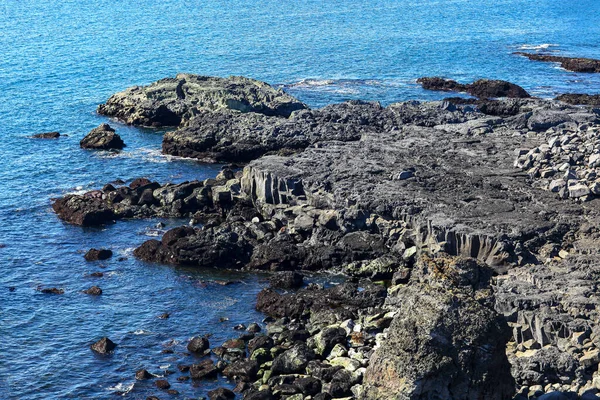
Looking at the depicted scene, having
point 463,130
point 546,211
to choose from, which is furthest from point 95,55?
point 546,211

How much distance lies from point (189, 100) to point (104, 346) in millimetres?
50730

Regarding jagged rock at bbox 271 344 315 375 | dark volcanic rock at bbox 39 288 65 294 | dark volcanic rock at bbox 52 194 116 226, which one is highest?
dark volcanic rock at bbox 52 194 116 226

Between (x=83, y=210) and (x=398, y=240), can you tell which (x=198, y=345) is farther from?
(x=83, y=210)

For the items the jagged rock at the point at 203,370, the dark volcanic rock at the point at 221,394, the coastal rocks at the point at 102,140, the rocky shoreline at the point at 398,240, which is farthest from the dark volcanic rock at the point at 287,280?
the coastal rocks at the point at 102,140

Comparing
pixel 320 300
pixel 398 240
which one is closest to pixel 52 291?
pixel 320 300

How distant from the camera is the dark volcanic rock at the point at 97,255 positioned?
198ft

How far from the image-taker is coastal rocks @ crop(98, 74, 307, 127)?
9131cm

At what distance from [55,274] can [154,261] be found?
669cm

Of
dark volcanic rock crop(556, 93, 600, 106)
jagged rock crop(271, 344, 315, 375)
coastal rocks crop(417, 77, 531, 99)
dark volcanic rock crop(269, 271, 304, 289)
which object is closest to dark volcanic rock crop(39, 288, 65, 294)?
dark volcanic rock crop(269, 271, 304, 289)

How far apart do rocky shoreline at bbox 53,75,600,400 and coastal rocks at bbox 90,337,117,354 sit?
15.9ft

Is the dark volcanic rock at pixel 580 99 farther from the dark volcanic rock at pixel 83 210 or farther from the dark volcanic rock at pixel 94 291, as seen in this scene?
the dark volcanic rock at pixel 94 291

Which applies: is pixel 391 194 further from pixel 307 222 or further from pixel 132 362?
pixel 132 362

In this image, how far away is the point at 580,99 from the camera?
3797 inches

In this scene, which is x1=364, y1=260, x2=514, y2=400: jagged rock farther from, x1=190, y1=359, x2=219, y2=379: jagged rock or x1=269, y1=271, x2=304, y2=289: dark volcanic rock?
x1=269, y1=271, x2=304, y2=289: dark volcanic rock
